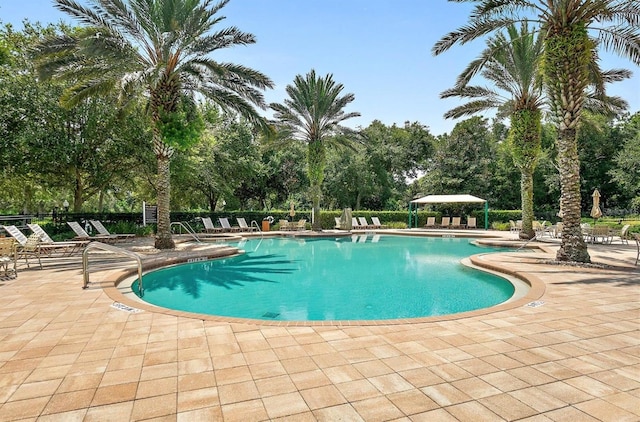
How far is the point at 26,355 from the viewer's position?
3.86 m

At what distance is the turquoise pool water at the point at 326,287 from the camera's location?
6.87 m

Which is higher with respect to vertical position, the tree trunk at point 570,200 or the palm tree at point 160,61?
the palm tree at point 160,61

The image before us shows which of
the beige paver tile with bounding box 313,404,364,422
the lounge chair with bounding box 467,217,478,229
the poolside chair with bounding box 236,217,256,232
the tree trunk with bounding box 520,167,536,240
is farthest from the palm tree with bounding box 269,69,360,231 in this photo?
the beige paver tile with bounding box 313,404,364,422

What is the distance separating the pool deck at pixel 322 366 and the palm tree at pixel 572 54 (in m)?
4.60

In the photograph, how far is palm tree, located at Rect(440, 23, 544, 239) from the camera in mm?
15422

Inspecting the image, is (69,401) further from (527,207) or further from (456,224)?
(456,224)

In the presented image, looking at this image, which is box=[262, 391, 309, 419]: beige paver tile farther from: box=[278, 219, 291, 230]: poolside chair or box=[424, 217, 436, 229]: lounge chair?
box=[424, 217, 436, 229]: lounge chair

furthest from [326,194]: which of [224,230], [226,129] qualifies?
[224,230]

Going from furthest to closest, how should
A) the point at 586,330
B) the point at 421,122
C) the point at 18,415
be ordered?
the point at 421,122 → the point at 586,330 → the point at 18,415

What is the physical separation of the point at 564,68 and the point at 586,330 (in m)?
7.70

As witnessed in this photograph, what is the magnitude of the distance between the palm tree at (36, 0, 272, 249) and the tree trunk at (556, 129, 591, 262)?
9.84m

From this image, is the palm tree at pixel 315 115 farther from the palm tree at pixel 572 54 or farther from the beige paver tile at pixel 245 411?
the beige paver tile at pixel 245 411

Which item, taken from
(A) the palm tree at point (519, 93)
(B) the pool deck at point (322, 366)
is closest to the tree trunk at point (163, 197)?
(B) the pool deck at point (322, 366)

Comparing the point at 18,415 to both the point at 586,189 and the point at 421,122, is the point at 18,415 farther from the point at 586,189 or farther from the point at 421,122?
the point at 421,122
